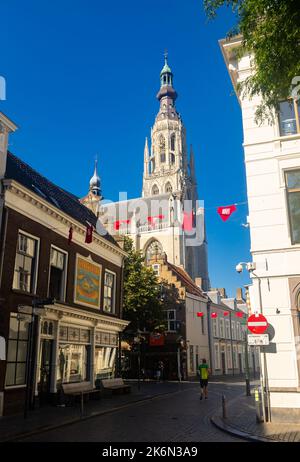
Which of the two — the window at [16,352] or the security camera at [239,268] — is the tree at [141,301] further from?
the security camera at [239,268]

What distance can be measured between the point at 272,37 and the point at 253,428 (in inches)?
387

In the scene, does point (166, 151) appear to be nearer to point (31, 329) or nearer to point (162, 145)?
point (162, 145)

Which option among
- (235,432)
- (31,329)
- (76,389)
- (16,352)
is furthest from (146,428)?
(76,389)

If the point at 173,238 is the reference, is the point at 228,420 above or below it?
below

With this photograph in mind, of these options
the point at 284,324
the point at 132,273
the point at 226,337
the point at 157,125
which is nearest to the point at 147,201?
the point at 157,125

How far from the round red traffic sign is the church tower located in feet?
272

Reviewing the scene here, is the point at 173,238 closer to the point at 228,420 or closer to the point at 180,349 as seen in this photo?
the point at 180,349

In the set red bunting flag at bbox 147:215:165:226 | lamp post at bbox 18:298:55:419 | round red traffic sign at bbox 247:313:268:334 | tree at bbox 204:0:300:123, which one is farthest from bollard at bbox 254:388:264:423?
red bunting flag at bbox 147:215:165:226

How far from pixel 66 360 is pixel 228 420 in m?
9.03

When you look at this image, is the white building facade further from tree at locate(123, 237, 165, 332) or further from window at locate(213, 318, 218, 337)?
window at locate(213, 318, 218, 337)

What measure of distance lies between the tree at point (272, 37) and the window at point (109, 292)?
1657 centimetres

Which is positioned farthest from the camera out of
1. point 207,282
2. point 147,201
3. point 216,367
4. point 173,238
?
point 207,282

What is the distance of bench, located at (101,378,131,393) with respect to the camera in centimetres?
2105

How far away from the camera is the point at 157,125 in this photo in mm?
109312
